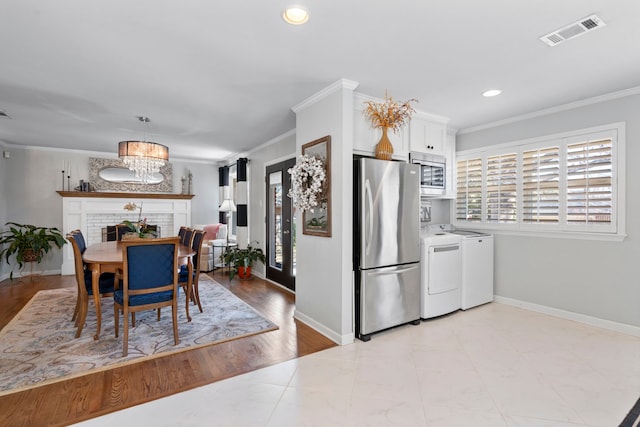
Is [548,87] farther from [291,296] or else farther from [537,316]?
[291,296]

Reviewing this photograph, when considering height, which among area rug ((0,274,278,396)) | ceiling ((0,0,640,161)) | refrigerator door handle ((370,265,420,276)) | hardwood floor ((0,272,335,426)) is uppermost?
ceiling ((0,0,640,161))

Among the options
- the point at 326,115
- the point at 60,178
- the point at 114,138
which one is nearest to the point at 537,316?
the point at 326,115

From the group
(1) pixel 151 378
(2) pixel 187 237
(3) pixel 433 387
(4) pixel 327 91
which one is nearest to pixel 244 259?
(2) pixel 187 237

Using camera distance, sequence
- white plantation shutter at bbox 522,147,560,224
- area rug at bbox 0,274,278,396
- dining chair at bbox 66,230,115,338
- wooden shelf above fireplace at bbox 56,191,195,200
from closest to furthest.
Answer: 1. area rug at bbox 0,274,278,396
2. dining chair at bbox 66,230,115,338
3. white plantation shutter at bbox 522,147,560,224
4. wooden shelf above fireplace at bbox 56,191,195,200

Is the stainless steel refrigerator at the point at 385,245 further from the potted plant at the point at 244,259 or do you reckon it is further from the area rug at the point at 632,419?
the potted plant at the point at 244,259

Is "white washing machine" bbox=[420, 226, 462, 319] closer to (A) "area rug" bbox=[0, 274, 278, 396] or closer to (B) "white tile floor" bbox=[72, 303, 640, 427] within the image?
(B) "white tile floor" bbox=[72, 303, 640, 427]

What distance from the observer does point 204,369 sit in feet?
8.21

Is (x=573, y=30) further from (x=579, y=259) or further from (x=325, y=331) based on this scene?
(x=325, y=331)

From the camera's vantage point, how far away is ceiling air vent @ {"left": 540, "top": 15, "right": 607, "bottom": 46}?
6.62 ft

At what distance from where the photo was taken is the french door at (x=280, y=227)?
190 inches

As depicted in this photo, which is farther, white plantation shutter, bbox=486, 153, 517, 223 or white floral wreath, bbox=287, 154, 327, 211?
white plantation shutter, bbox=486, 153, 517, 223

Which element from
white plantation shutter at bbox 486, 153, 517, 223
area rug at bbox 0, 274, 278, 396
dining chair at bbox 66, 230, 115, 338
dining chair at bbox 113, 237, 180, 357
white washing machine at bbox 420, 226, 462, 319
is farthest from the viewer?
white plantation shutter at bbox 486, 153, 517, 223

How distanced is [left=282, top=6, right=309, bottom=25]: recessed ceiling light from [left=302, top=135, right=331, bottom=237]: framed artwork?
1213 mm

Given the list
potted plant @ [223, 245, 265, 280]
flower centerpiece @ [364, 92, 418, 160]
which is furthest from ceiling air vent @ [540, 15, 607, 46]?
potted plant @ [223, 245, 265, 280]
